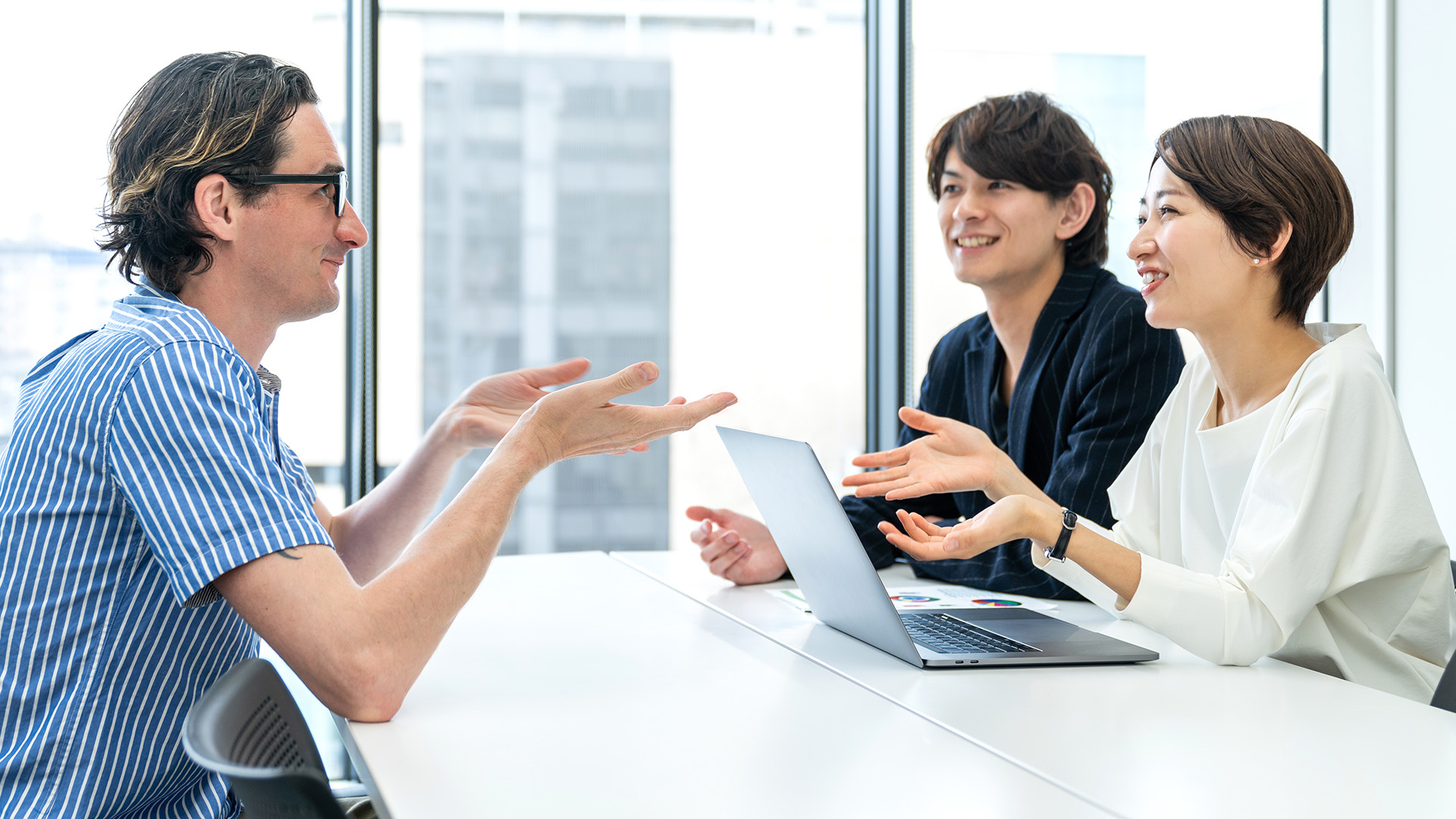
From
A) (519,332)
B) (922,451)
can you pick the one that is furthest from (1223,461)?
(519,332)

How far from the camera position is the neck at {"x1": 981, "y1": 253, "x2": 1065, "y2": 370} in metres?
2.19

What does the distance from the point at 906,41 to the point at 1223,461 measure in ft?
7.17

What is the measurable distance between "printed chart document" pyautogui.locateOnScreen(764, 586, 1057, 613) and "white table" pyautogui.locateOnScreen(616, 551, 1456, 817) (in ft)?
0.77

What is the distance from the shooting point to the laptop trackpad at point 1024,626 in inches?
54.2

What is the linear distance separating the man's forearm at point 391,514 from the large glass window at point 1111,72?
6.53ft

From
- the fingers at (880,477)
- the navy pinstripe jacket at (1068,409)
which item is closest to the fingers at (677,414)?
the fingers at (880,477)

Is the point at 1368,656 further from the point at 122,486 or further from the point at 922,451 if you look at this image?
the point at 122,486

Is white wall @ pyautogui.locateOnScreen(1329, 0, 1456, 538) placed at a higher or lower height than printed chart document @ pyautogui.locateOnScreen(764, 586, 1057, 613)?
higher

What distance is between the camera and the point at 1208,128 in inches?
61.3

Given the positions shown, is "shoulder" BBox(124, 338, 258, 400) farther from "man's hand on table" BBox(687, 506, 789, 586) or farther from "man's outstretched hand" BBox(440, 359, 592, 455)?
"man's hand on table" BBox(687, 506, 789, 586)

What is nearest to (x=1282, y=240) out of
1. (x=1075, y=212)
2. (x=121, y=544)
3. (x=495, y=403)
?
(x=1075, y=212)

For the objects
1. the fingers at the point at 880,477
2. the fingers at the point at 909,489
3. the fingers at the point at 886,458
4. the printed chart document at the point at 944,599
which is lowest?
the printed chart document at the point at 944,599

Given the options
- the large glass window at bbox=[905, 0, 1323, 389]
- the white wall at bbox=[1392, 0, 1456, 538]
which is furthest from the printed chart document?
the white wall at bbox=[1392, 0, 1456, 538]

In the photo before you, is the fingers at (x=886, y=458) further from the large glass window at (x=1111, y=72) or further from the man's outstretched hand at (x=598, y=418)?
the large glass window at (x=1111, y=72)
